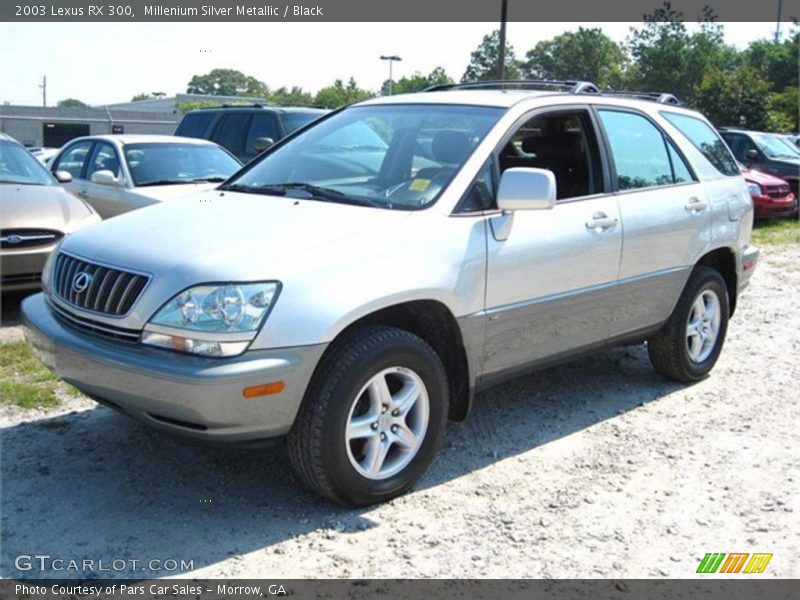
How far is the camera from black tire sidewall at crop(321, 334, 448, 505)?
351cm

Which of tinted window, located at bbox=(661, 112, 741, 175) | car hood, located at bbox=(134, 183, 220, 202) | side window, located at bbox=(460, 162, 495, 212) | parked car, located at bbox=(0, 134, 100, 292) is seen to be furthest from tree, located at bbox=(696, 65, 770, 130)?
side window, located at bbox=(460, 162, 495, 212)

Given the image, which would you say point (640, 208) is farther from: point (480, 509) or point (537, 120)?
point (480, 509)

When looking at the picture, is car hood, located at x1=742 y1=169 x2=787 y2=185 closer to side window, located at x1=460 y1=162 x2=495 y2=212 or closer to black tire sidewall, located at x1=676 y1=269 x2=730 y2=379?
black tire sidewall, located at x1=676 y1=269 x2=730 y2=379

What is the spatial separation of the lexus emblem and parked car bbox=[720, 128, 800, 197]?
559 inches

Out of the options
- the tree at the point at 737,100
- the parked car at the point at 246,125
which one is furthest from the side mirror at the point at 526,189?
the tree at the point at 737,100

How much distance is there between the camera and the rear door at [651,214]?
197 inches

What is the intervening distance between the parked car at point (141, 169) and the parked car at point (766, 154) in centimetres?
1044

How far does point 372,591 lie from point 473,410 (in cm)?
209

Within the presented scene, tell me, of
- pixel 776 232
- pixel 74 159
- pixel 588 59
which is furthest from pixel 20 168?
pixel 588 59

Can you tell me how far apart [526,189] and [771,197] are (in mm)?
11968

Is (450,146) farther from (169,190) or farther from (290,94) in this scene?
(290,94)

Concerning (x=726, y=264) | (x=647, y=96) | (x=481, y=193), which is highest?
(x=647, y=96)

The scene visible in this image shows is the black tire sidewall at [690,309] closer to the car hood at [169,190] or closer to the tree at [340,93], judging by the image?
the car hood at [169,190]

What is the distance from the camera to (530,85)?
5.54m
